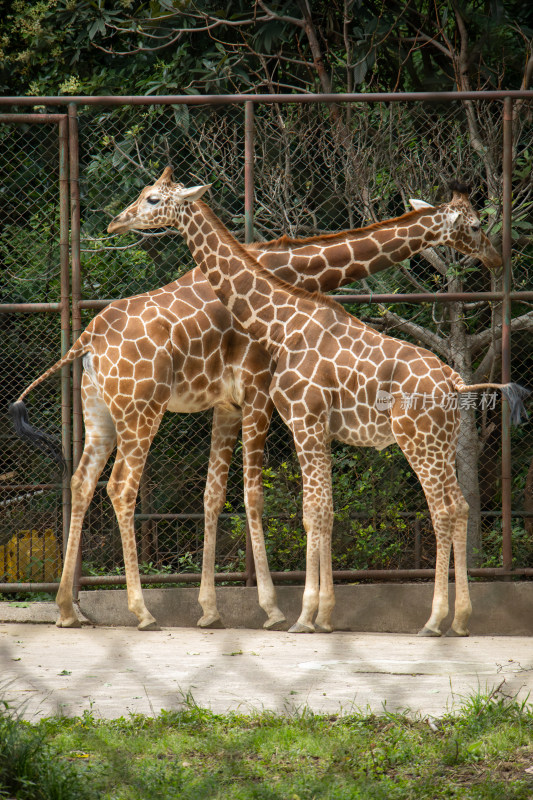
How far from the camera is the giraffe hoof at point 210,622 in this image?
5.51 metres

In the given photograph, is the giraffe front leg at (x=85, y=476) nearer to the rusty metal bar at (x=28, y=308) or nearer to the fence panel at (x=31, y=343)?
the rusty metal bar at (x=28, y=308)

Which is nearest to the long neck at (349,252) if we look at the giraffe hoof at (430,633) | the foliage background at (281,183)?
the foliage background at (281,183)

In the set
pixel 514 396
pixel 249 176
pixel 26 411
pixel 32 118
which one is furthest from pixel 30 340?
pixel 514 396

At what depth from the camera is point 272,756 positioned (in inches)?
124

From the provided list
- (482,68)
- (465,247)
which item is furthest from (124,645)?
(482,68)

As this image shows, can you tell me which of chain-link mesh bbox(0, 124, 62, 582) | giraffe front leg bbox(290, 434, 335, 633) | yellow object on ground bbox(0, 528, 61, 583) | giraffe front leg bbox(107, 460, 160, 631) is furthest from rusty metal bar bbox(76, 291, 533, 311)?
yellow object on ground bbox(0, 528, 61, 583)

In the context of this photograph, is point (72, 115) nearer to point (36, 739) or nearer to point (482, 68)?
point (482, 68)

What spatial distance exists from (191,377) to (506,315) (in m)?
1.93

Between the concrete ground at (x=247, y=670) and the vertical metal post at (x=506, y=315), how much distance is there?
644 mm

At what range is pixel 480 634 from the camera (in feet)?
18.2

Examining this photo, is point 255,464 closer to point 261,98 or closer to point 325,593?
point 325,593

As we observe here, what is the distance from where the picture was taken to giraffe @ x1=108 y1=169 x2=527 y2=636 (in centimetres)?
518

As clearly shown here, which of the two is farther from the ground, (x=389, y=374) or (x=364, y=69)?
(x=364, y=69)

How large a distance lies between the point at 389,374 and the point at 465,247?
0.95 metres
